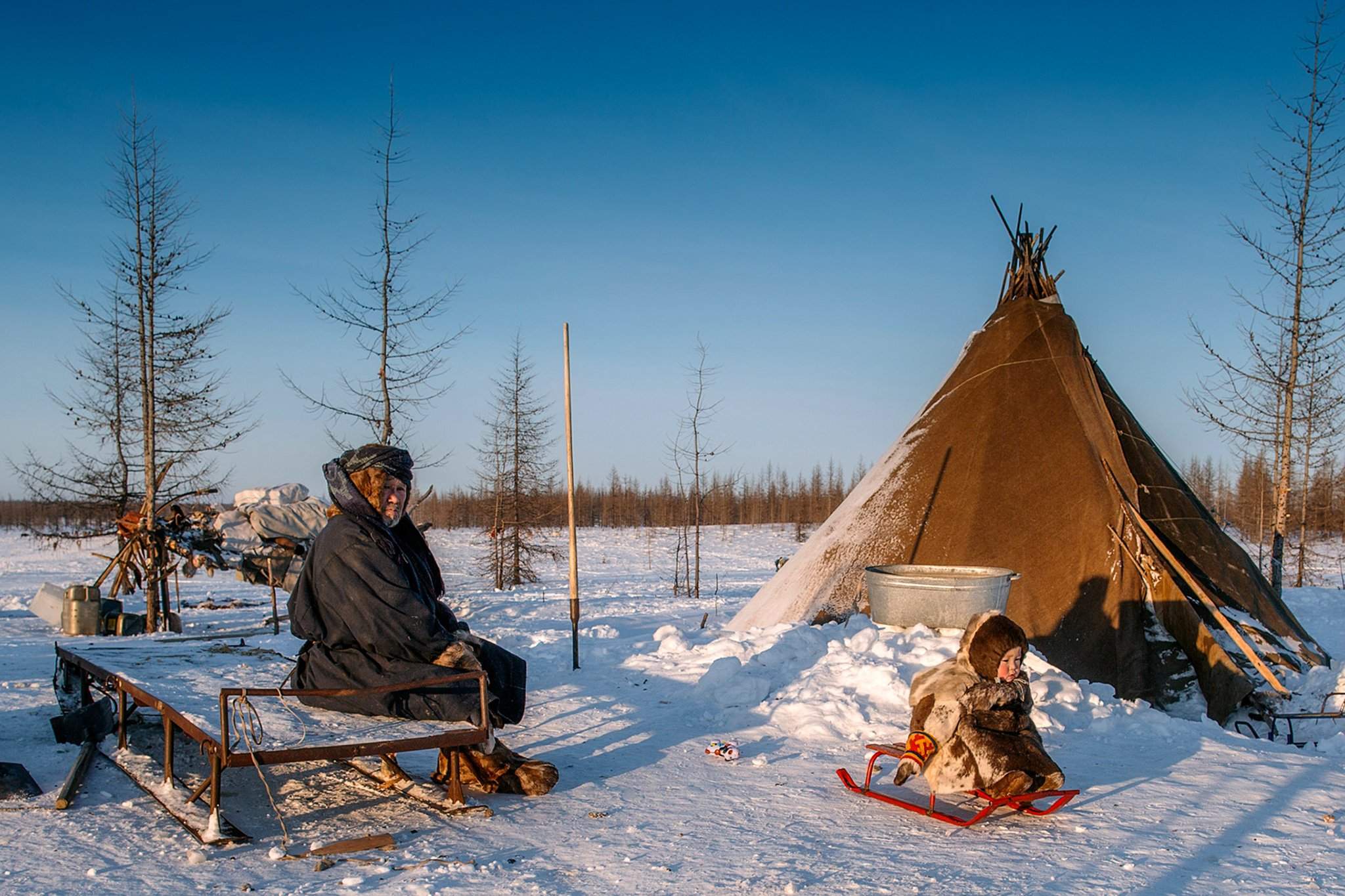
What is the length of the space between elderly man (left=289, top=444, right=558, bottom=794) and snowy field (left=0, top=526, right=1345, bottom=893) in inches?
16.0

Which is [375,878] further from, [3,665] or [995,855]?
[3,665]

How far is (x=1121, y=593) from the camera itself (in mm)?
7754

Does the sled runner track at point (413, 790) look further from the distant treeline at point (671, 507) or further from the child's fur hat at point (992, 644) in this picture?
the distant treeline at point (671, 507)

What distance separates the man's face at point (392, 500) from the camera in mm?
4266

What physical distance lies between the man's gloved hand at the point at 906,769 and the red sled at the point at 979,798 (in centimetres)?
7

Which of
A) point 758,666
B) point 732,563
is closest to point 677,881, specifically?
point 758,666

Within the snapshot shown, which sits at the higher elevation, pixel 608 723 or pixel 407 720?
pixel 407 720

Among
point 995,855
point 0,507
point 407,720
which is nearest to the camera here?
point 995,855

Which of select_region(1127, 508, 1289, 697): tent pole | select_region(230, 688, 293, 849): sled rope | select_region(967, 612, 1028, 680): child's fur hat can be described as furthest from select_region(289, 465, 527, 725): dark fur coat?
select_region(1127, 508, 1289, 697): tent pole

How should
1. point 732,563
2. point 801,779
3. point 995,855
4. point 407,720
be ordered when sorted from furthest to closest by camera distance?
point 732,563, point 801,779, point 407,720, point 995,855

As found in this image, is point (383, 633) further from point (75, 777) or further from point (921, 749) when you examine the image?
point (921, 749)

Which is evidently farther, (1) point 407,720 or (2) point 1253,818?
(2) point 1253,818

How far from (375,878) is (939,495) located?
7.18 meters

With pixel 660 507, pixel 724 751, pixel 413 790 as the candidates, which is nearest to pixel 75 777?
pixel 413 790
